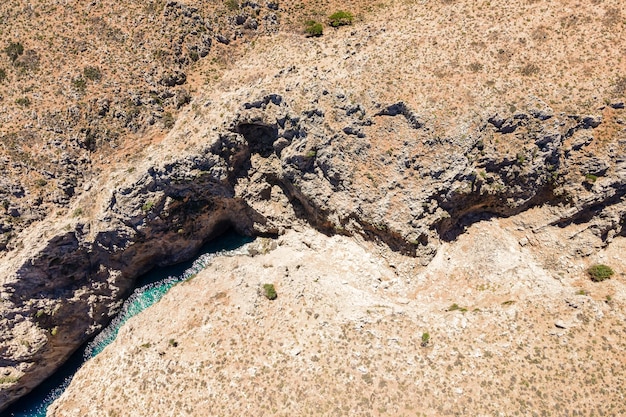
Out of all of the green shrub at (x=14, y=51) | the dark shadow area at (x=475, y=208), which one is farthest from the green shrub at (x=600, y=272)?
the green shrub at (x=14, y=51)

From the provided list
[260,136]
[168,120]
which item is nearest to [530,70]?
[260,136]

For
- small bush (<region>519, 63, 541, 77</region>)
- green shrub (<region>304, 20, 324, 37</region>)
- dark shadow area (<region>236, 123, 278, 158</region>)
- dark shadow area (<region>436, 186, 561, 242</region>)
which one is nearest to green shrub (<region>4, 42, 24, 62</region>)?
dark shadow area (<region>236, 123, 278, 158</region>)

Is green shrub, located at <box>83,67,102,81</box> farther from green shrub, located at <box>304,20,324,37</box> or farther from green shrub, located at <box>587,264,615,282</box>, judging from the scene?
green shrub, located at <box>587,264,615,282</box>

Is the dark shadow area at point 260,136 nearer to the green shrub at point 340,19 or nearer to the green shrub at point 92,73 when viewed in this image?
the green shrub at point 340,19

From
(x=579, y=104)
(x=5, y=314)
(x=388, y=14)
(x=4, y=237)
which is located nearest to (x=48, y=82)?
(x=4, y=237)

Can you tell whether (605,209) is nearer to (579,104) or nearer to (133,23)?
(579,104)

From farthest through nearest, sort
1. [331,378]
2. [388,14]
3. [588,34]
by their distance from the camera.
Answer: [388,14] < [588,34] < [331,378]
